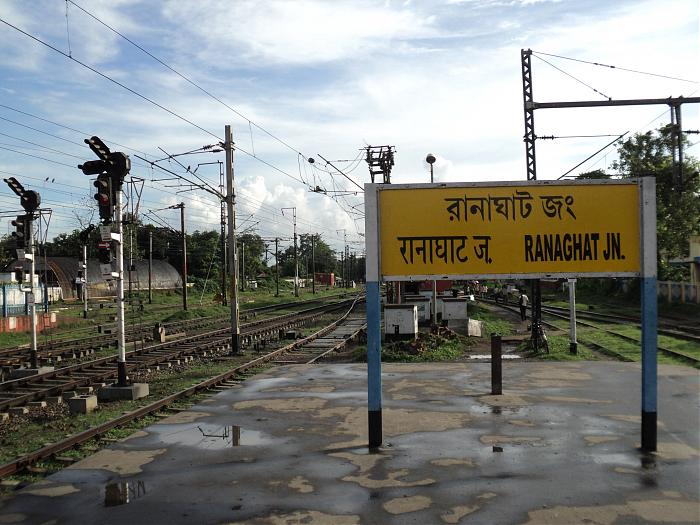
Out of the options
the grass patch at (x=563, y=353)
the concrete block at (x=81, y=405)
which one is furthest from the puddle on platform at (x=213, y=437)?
the grass patch at (x=563, y=353)

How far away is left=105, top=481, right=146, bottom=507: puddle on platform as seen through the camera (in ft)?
20.1

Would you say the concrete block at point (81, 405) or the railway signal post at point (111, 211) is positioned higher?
the railway signal post at point (111, 211)

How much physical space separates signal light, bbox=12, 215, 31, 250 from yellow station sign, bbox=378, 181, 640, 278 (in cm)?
1100

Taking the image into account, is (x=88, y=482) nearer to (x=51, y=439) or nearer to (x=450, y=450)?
(x=51, y=439)

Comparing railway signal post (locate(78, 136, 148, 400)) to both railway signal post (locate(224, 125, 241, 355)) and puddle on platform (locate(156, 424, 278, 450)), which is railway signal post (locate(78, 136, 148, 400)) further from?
railway signal post (locate(224, 125, 241, 355))

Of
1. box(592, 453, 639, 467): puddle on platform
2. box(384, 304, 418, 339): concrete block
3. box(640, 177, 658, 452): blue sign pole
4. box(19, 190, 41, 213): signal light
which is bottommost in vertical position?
box(592, 453, 639, 467): puddle on platform

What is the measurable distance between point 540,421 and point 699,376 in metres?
5.56

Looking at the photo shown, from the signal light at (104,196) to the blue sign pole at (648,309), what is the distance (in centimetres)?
908

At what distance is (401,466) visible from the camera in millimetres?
6938

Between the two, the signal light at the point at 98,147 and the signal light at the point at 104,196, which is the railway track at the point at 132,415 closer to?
the signal light at the point at 104,196

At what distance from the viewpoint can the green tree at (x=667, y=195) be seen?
4062 centimetres

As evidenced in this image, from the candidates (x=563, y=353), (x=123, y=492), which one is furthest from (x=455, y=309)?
(x=123, y=492)

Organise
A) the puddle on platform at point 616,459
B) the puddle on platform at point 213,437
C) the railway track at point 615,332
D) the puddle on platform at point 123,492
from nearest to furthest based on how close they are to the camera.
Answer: the puddle on platform at point 123,492 → the puddle on platform at point 616,459 → the puddle on platform at point 213,437 → the railway track at point 615,332

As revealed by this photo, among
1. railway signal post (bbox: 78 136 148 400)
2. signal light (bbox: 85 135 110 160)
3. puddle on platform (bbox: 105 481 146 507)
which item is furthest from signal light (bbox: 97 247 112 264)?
puddle on platform (bbox: 105 481 146 507)
